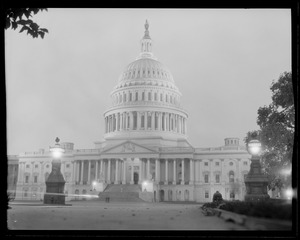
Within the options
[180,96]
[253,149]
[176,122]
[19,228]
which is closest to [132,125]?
[176,122]

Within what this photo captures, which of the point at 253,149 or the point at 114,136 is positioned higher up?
the point at 114,136

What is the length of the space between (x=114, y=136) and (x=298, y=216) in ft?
271

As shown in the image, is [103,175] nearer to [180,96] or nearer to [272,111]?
[180,96]

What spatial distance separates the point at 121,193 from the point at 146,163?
691 inches

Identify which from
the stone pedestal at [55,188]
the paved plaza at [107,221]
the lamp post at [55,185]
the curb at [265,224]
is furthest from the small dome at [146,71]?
the curb at [265,224]

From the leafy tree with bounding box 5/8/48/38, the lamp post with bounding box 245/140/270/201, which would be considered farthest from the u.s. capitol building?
the leafy tree with bounding box 5/8/48/38

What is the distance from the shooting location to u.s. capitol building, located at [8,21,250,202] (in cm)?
7650

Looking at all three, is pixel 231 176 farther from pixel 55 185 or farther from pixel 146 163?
pixel 55 185

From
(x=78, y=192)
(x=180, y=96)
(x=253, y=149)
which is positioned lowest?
(x=78, y=192)

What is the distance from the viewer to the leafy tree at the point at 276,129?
25.8m

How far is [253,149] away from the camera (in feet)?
63.6

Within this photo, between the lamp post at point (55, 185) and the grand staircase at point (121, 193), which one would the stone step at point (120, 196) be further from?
the lamp post at point (55, 185)

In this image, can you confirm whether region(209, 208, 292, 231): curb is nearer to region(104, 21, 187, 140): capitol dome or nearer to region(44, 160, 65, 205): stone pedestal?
region(44, 160, 65, 205): stone pedestal

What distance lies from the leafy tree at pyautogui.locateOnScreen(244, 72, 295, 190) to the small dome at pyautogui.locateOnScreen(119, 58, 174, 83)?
2679 inches
